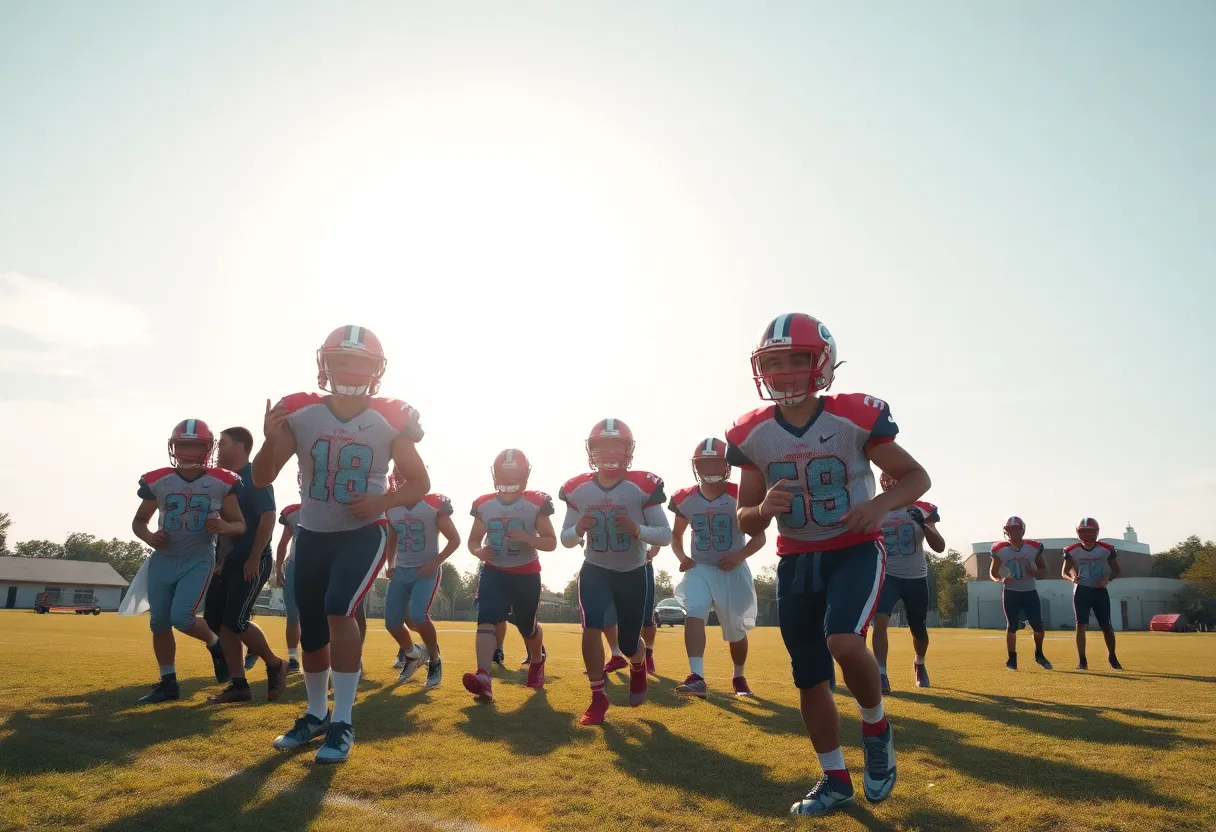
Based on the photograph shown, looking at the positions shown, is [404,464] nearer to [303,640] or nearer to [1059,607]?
[303,640]

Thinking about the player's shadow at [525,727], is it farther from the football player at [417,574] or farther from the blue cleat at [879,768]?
the football player at [417,574]

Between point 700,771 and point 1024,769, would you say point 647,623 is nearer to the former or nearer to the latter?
point 700,771

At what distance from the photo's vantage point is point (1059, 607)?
74.9 m

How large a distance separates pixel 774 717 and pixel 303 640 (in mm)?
4352

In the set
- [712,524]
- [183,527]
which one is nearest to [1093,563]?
[712,524]

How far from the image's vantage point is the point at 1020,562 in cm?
1522

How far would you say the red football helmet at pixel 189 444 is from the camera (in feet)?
27.6

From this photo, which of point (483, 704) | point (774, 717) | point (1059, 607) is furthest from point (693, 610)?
point (1059, 607)

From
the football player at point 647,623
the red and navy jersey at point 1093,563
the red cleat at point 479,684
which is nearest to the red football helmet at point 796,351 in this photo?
the football player at point 647,623

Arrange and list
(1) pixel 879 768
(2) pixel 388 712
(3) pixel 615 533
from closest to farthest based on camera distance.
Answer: (1) pixel 879 768 → (2) pixel 388 712 → (3) pixel 615 533

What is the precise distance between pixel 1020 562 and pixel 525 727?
11921 millimetres

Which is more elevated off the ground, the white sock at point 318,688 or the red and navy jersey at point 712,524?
the red and navy jersey at point 712,524

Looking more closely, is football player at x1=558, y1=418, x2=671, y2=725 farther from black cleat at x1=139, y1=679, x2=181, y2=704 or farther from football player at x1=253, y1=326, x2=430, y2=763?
black cleat at x1=139, y1=679, x2=181, y2=704

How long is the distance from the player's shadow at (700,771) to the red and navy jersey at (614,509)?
1849mm
